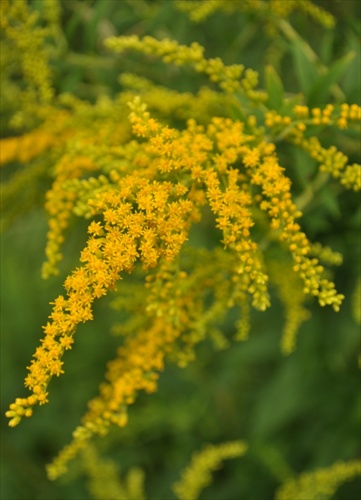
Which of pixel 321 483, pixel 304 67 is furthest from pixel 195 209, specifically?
pixel 321 483

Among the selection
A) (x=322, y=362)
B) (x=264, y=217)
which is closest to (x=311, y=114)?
(x=264, y=217)

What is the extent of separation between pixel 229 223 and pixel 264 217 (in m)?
0.56

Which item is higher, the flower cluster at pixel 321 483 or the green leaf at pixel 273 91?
the green leaf at pixel 273 91

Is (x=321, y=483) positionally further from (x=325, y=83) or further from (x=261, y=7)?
(x=261, y=7)

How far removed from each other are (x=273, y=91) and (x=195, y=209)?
0.68 metres

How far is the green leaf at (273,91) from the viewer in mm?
2375

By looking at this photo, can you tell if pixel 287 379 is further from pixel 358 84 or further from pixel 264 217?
pixel 358 84

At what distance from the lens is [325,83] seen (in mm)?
2436

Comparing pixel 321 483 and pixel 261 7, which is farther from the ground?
pixel 261 7

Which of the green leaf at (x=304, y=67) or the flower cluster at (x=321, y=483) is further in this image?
the flower cluster at (x=321, y=483)

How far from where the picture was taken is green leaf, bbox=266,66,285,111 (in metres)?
2.38

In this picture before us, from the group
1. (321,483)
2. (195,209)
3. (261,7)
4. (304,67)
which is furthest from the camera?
(321,483)

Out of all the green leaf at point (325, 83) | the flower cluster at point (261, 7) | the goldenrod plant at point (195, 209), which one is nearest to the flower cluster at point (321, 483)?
the goldenrod plant at point (195, 209)

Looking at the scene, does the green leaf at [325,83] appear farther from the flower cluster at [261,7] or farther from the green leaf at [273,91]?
the flower cluster at [261,7]
